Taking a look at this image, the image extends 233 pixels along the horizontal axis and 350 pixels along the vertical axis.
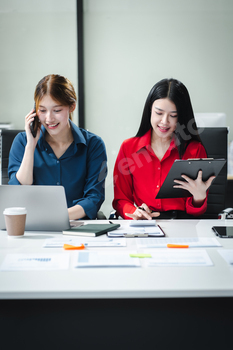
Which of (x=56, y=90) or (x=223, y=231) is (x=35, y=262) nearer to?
(x=223, y=231)

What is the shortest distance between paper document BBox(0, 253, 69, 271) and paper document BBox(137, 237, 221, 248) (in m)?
0.28

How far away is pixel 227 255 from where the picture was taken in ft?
3.30

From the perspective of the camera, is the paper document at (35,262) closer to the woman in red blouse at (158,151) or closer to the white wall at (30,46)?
the woman in red blouse at (158,151)

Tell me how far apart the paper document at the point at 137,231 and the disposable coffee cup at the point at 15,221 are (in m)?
0.32

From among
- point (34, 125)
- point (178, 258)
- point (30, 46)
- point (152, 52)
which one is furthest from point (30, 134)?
point (152, 52)

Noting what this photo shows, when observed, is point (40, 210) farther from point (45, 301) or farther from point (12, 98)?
point (12, 98)

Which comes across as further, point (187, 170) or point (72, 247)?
point (187, 170)

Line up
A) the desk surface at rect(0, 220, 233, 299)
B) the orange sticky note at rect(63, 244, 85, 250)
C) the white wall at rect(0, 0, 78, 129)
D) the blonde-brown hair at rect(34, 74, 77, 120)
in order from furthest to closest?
the white wall at rect(0, 0, 78, 129), the blonde-brown hair at rect(34, 74, 77, 120), the orange sticky note at rect(63, 244, 85, 250), the desk surface at rect(0, 220, 233, 299)

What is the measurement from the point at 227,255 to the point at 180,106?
3.13ft

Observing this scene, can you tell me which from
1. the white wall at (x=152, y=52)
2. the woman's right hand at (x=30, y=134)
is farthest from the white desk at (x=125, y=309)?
the white wall at (x=152, y=52)

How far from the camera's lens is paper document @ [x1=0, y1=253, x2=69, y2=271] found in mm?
900

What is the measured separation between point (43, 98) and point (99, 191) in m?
0.55

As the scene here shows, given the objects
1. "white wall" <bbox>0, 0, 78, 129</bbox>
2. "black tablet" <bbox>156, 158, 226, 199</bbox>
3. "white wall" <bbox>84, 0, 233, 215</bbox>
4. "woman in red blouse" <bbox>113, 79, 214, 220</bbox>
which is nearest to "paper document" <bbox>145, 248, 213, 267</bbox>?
"black tablet" <bbox>156, 158, 226, 199</bbox>

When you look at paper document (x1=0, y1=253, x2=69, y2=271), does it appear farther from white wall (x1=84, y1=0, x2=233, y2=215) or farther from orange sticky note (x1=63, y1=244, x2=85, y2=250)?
white wall (x1=84, y1=0, x2=233, y2=215)
